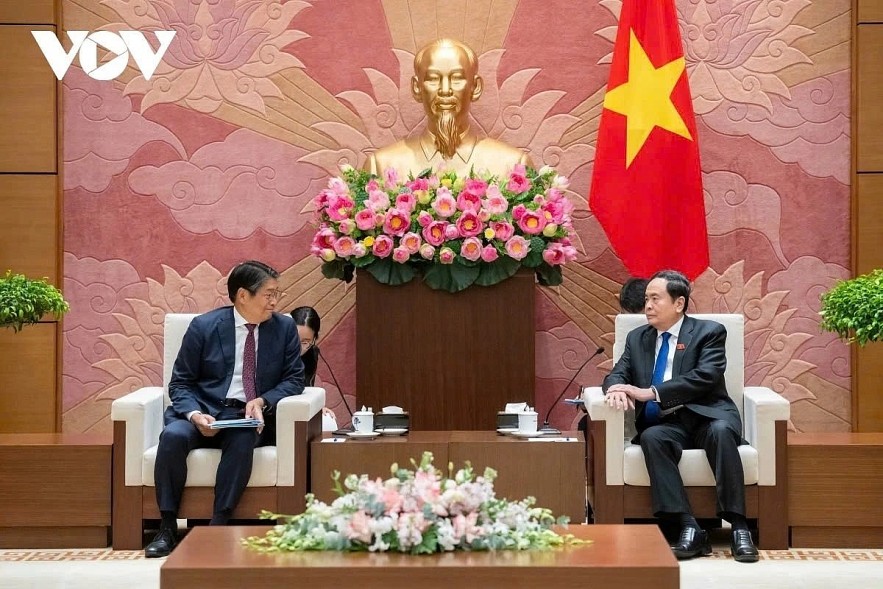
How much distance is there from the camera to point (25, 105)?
626 centimetres

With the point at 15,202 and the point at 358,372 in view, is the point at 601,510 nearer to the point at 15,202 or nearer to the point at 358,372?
the point at 358,372

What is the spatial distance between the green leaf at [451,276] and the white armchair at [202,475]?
0.98 m

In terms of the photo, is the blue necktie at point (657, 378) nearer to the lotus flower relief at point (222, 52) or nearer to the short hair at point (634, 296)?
the short hair at point (634, 296)

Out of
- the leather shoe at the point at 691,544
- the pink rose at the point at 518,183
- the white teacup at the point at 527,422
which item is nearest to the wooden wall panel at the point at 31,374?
the pink rose at the point at 518,183

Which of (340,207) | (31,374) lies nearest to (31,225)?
(31,374)

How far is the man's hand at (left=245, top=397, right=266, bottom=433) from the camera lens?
472 cm

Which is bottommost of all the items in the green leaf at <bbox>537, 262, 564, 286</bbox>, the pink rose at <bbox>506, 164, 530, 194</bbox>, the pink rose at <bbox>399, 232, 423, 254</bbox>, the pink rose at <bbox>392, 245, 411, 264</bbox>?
the green leaf at <bbox>537, 262, 564, 286</bbox>

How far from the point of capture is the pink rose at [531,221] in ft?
17.4

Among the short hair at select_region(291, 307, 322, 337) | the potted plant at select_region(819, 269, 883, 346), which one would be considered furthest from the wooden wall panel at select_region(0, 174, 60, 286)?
the potted plant at select_region(819, 269, 883, 346)

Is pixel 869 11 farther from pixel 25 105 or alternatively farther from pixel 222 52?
pixel 25 105

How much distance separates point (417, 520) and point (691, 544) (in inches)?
73.0

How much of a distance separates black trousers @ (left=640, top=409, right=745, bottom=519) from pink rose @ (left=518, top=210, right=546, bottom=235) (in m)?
1.10

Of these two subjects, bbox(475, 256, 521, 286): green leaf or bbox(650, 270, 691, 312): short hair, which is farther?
bbox(475, 256, 521, 286): green leaf

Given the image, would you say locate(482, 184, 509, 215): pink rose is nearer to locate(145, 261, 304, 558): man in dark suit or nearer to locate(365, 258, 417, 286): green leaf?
locate(365, 258, 417, 286): green leaf
